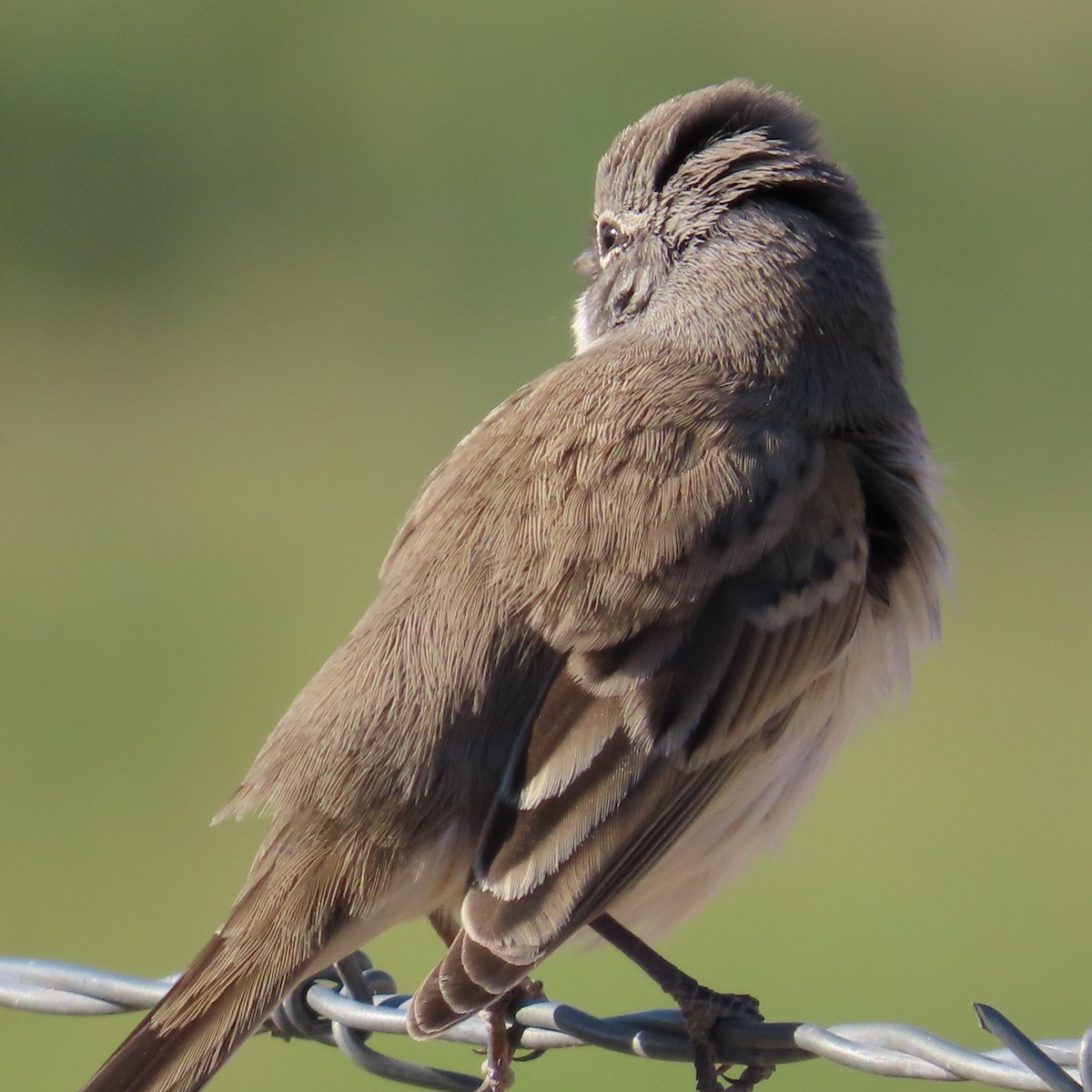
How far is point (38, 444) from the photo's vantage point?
50.3 feet

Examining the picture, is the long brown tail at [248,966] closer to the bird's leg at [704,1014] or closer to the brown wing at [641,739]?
the brown wing at [641,739]

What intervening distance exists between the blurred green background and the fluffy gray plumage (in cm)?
56

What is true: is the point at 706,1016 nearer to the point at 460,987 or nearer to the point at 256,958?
the point at 460,987

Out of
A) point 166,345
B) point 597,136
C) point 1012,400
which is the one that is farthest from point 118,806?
point 597,136

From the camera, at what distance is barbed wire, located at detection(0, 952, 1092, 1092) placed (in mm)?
3451

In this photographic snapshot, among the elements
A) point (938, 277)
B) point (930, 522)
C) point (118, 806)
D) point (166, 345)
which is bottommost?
point (118, 806)

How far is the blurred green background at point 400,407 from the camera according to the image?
31.7 ft

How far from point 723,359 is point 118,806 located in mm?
6897

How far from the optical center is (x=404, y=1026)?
3.88 m

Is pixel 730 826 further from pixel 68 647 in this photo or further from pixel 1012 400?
pixel 1012 400

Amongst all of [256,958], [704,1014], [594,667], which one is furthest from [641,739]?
[256,958]

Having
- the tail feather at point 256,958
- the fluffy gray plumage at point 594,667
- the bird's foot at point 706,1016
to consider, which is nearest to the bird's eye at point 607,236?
the fluffy gray plumage at point 594,667

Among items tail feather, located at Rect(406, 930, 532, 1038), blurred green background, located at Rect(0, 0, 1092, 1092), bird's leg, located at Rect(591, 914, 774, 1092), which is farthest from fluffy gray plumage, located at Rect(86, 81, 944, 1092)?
blurred green background, located at Rect(0, 0, 1092, 1092)

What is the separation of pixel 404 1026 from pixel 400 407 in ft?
37.8
